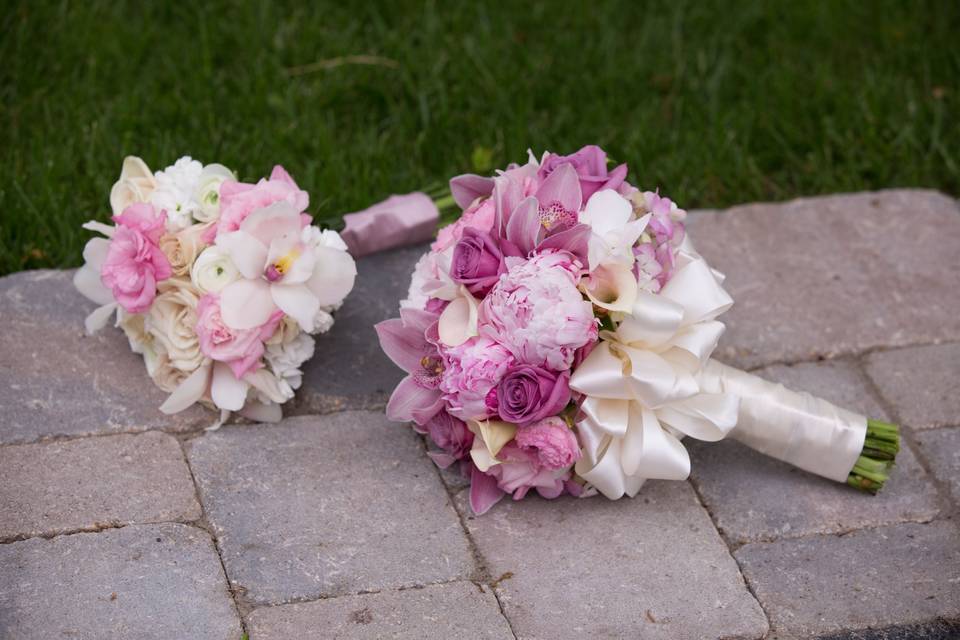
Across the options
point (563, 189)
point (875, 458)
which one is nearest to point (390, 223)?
point (563, 189)

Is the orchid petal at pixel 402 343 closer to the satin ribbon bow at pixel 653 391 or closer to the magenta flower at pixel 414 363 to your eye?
the magenta flower at pixel 414 363

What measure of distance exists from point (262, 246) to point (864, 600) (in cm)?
115

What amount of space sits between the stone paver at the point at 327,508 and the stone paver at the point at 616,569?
9cm

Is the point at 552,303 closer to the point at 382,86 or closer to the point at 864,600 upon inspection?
the point at 864,600

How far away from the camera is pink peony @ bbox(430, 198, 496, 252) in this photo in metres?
2.09

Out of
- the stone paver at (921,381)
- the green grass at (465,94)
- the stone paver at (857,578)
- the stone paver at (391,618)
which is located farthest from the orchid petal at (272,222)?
the stone paver at (921,381)

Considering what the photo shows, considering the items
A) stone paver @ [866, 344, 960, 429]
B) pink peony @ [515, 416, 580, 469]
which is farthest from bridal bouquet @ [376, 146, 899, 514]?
stone paver @ [866, 344, 960, 429]

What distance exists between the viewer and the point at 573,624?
1957 millimetres

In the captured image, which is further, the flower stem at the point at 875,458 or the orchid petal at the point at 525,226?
the flower stem at the point at 875,458

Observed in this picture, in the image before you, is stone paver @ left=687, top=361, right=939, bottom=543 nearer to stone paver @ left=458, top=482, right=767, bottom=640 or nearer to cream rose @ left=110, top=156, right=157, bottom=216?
stone paver @ left=458, top=482, right=767, bottom=640

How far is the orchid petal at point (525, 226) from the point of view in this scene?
2.01 m

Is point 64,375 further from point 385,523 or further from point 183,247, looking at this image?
point 385,523

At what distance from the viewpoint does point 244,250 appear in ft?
7.04

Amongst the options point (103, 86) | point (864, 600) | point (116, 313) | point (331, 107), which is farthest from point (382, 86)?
point (864, 600)
